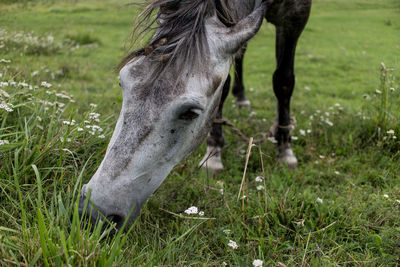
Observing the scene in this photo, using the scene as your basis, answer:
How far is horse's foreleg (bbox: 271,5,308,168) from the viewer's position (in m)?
3.38

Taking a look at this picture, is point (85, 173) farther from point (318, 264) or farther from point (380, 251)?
point (380, 251)

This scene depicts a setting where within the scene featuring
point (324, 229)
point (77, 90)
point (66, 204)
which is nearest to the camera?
point (66, 204)

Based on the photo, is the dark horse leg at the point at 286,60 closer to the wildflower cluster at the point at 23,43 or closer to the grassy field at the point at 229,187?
the grassy field at the point at 229,187

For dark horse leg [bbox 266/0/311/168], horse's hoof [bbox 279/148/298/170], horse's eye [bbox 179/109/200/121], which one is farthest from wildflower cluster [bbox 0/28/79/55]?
horse's hoof [bbox 279/148/298/170]

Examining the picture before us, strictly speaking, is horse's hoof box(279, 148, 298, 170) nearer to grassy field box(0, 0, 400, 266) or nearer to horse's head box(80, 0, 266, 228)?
grassy field box(0, 0, 400, 266)

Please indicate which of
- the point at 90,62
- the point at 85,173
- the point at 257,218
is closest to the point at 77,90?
the point at 90,62

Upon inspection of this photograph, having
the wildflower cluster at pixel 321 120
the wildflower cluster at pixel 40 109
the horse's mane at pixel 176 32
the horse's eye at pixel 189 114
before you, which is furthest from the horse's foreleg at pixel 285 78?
the wildflower cluster at pixel 40 109

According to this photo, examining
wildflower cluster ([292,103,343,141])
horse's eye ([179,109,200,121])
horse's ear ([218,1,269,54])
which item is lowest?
wildflower cluster ([292,103,343,141])

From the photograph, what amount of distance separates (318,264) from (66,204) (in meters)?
1.63

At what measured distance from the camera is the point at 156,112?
197cm

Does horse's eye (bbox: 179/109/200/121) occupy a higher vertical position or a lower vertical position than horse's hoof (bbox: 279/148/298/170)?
higher

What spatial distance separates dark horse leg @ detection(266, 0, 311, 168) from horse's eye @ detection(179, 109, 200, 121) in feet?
5.08

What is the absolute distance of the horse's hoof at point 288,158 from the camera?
3586 millimetres

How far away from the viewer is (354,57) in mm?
7793
